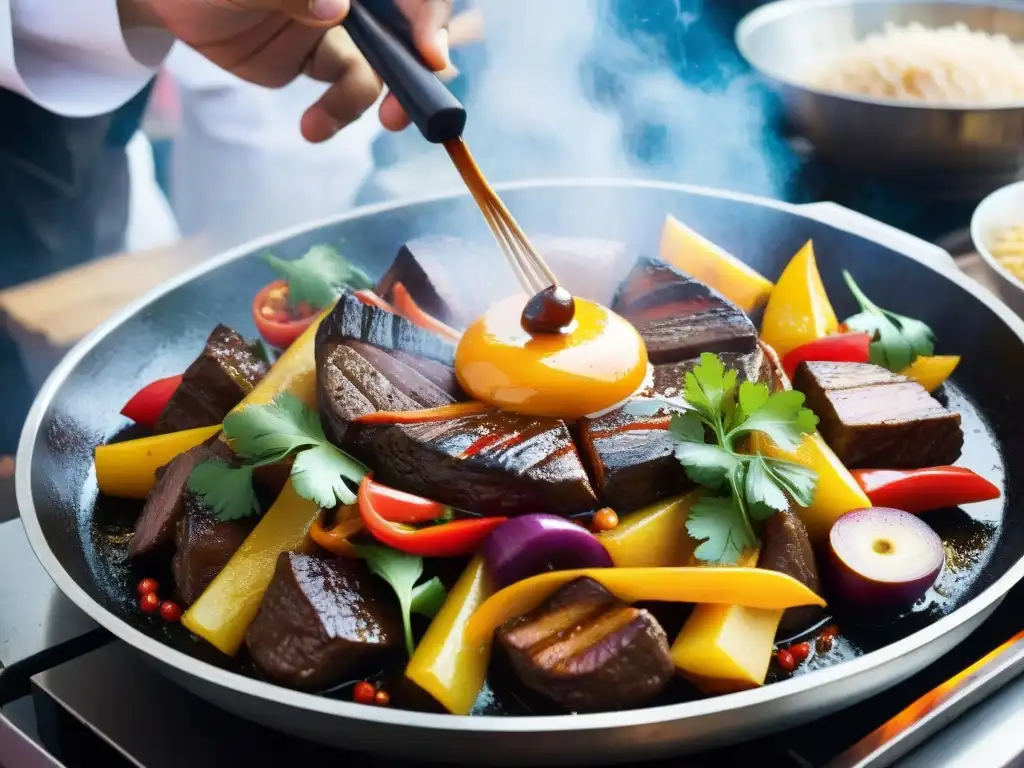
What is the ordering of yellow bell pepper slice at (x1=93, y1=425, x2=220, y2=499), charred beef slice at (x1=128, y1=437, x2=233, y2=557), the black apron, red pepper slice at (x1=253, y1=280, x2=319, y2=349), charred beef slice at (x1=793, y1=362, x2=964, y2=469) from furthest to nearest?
the black apron, red pepper slice at (x1=253, y1=280, x2=319, y2=349), yellow bell pepper slice at (x1=93, y1=425, x2=220, y2=499), charred beef slice at (x1=793, y1=362, x2=964, y2=469), charred beef slice at (x1=128, y1=437, x2=233, y2=557)

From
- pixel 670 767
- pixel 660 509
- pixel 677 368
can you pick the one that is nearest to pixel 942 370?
pixel 677 368

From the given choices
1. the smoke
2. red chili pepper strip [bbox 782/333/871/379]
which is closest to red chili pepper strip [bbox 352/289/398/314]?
red chili pepper strip [bbox 782/333/871/379]

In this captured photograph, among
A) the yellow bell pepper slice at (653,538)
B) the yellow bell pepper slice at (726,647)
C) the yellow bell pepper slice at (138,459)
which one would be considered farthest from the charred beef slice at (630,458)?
the yellow bell pepper slice at (138,459)

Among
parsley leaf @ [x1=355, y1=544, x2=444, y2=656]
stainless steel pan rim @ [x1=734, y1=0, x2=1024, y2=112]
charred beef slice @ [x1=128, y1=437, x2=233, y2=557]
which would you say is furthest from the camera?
stainless steel pan rim @ [x1=734, y1=0, x2=1024, y2=112]

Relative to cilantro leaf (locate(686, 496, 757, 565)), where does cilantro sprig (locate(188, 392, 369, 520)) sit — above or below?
above

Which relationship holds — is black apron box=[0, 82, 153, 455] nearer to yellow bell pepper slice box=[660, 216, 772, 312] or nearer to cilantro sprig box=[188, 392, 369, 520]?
cilantro sprig box=[188, 392, 369, 520]

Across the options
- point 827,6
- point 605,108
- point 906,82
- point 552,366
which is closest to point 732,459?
point 552,366

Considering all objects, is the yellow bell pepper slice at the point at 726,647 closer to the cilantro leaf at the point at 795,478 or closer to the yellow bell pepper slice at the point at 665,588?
the yellow bell pepper slice at the point at 665,588
